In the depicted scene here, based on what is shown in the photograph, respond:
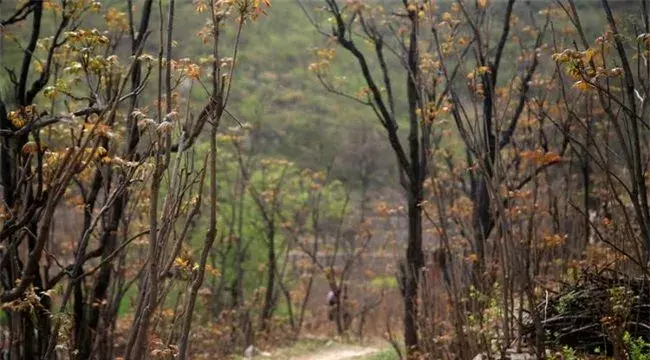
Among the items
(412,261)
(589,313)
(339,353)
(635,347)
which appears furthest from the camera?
(339,353)

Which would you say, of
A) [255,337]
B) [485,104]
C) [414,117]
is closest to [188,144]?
[485,104]

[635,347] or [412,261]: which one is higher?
[412,261]

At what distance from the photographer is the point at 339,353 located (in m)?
11.9

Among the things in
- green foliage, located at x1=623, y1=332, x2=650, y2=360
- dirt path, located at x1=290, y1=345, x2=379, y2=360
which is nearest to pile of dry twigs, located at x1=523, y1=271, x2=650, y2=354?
green foliage, located at x1=623, y1=332, x2=650, y2=360

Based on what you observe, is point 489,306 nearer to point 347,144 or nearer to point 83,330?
point 83,330

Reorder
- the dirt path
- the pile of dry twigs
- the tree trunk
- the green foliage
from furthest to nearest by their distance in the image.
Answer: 1. the dirt path
2. the tree trunk
3. the pile of dry twigs
4. the green foliage

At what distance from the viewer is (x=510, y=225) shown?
163 inches

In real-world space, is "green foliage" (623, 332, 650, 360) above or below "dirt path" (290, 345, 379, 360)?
above

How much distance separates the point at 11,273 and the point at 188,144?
1.76 m

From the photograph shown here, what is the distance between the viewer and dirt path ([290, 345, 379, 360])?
11.3m

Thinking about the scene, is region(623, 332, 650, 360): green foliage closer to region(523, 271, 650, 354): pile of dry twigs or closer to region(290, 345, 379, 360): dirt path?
region(523, 271, 650, 354): pile of dry twigs

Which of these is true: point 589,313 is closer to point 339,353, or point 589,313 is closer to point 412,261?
point 412,261

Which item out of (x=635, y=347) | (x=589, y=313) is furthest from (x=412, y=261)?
(x=635, y=347)

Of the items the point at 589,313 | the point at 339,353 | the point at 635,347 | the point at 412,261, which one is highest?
the point at 412,261
